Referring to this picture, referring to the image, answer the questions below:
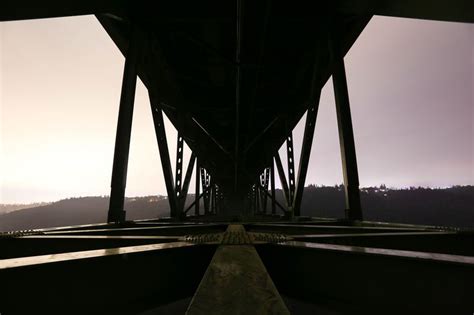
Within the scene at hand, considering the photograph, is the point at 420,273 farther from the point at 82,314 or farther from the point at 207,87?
the point at 207,87

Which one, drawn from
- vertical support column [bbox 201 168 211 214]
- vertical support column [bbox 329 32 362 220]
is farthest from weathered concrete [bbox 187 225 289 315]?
vertical support column [bbox 201 168 211 214]

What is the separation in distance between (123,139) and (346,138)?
418cm

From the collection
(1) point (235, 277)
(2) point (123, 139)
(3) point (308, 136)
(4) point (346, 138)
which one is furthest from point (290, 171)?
(1) point (235, 277)

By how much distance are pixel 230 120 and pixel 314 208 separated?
2852 inches

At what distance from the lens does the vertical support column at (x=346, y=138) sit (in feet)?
14.0

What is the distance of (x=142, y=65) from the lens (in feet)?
18.2

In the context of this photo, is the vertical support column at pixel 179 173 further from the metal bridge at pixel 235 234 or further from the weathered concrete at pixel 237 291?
the weathered concrete at pixel 237 291

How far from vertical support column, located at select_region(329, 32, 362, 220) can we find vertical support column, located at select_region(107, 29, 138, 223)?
407cm

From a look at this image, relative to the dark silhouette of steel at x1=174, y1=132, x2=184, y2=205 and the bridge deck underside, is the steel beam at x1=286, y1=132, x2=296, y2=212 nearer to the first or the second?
the dark silhouette of steel at x1=174, y1=132, x2=184, y2=205

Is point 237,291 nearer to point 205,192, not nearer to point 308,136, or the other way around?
point 308,136

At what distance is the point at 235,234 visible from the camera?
2.26m

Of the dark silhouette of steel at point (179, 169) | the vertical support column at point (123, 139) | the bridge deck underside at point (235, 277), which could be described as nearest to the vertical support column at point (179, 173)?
the dark silhouette of steel at point (179, 169)

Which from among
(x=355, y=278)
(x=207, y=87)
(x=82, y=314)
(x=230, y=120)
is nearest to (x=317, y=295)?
(x=355, y=278)

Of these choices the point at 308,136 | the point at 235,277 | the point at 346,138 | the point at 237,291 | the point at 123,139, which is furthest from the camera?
the point at 308,136
